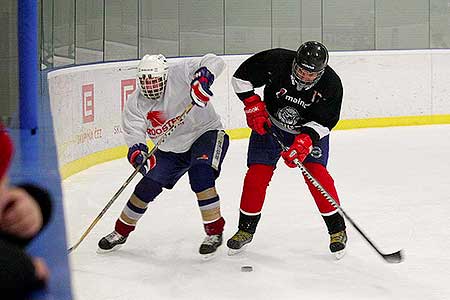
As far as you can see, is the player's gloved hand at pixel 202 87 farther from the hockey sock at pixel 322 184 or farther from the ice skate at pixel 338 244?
the ice skate at pixel 338 244

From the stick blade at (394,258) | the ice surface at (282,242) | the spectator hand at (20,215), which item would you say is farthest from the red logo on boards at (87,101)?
the spectator hand at (20,215)

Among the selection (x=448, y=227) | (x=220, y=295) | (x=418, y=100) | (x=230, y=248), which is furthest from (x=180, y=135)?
(x=418, y=100)

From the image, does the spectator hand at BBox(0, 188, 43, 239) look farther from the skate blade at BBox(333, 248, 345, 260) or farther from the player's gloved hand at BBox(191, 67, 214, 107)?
the skate blade at BBox(333, 248, 345, 260)

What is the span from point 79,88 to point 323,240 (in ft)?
8.20

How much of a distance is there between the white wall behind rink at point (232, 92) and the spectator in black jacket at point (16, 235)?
435 cm

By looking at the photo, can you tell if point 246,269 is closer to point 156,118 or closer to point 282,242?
point 282,242

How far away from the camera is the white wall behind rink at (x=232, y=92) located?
5492mm

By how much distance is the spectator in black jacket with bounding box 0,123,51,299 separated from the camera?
22.5 inches

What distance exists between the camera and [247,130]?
306 inches

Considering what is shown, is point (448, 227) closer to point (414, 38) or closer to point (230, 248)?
point (230, 248)

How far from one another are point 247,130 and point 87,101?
2192mm

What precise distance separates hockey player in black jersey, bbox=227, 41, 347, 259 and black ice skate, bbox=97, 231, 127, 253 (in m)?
0.47

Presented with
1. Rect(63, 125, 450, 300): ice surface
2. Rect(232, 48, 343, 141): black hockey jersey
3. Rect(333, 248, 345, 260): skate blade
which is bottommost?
Rect(63, 125, 450, 300): ice surface

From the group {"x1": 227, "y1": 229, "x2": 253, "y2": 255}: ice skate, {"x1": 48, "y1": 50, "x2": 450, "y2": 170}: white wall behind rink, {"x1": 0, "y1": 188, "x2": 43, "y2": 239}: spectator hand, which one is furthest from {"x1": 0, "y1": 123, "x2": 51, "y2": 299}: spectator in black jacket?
{"x1": 48, "y1": 50, "x2": 450, "y2": 170}: white wall behind rink
